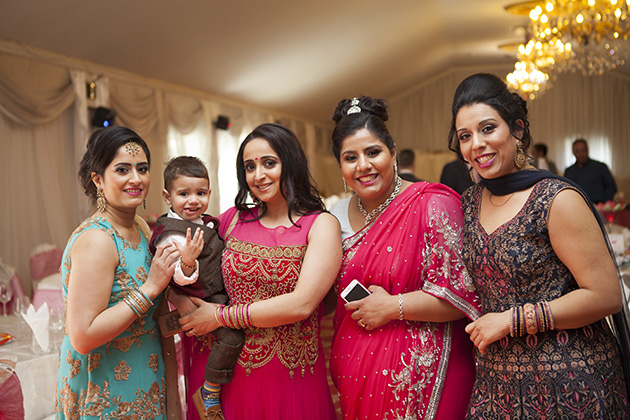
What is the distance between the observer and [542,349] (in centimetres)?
160

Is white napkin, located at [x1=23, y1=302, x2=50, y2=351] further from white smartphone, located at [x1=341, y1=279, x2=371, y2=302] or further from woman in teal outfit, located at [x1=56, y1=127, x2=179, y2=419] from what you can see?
white smartphone, located at [x1=341, y1=279, x2=371, y2=302]

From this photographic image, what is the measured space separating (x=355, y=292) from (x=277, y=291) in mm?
271

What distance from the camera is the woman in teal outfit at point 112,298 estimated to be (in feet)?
5.59

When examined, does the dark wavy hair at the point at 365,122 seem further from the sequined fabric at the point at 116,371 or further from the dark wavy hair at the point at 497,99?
the sequined fabric at the point at 116,371

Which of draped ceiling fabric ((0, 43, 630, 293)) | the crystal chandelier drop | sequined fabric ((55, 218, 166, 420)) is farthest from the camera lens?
draped ceiling fabric ((0, 43, 630, 293))

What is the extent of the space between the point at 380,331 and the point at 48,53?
5.57m

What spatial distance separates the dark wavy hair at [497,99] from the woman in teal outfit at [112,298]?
1.07m

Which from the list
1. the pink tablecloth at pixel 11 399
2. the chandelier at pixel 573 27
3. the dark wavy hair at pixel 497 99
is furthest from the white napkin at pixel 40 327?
the chandelier at pixel 573 27

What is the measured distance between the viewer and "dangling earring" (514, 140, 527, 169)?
1.68 m

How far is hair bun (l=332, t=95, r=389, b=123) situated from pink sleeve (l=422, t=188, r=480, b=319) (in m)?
0.38

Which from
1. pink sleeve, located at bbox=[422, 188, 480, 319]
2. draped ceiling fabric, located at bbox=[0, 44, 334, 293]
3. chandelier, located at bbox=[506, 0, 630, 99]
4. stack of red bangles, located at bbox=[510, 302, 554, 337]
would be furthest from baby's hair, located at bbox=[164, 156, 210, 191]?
chandelier, located at bbox=[506, 0, 630, 99]

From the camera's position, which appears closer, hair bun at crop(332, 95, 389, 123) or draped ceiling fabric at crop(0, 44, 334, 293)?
hair bun at crop(332, 95, 389, 123)

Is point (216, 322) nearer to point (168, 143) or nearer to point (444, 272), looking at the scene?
point (444, 272)

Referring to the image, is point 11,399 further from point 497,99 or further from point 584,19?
point 584,19
